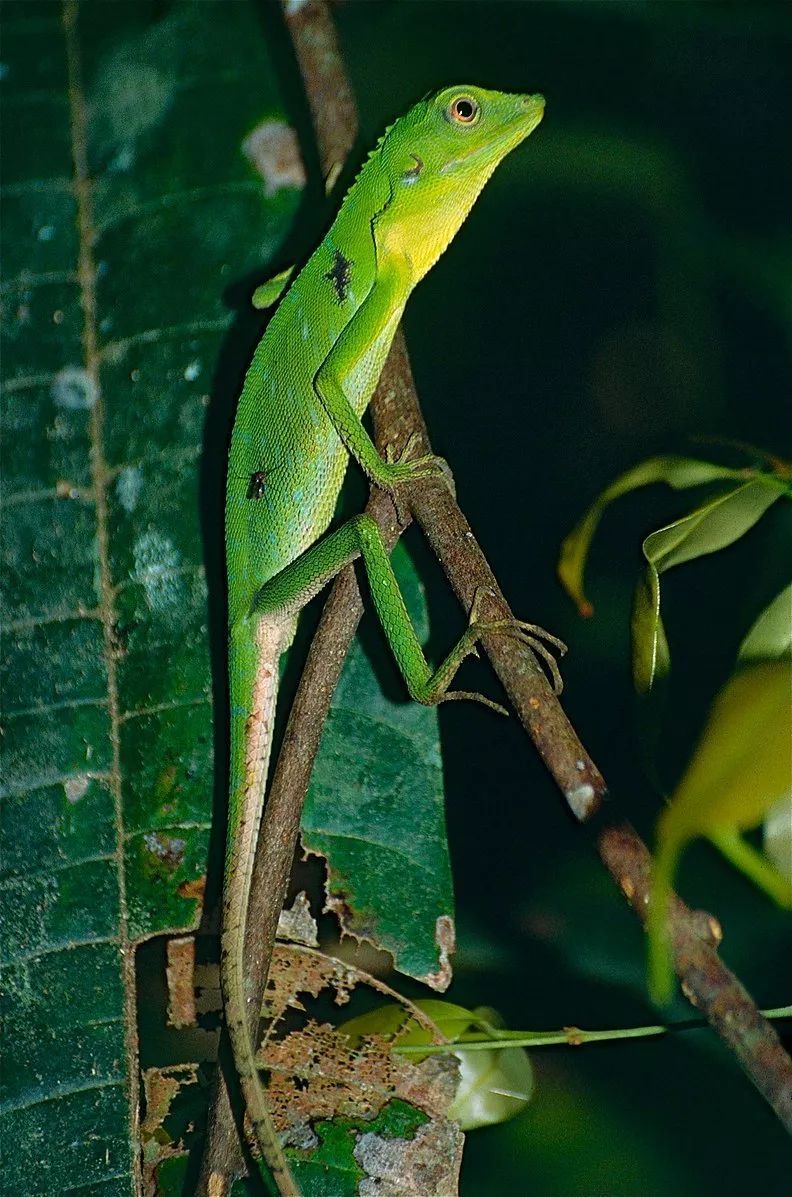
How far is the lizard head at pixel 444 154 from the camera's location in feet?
6.81

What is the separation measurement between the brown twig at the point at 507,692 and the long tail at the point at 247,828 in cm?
4

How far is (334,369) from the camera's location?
206cm

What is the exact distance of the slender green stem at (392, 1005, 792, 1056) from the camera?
1.54 m

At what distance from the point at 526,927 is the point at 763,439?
1.10 metres

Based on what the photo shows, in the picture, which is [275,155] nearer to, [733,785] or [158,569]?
[158,569]

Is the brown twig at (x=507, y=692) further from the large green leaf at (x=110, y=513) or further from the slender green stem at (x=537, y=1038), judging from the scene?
the slender green stem at (x=537, y=1038)

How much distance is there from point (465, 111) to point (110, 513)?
1076mm

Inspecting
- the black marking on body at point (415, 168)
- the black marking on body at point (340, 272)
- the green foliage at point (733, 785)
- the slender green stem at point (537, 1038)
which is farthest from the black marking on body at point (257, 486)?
the green foliage at point (733, 785)

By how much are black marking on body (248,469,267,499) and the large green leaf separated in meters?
0.16

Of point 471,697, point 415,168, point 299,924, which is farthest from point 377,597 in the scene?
point 415,168

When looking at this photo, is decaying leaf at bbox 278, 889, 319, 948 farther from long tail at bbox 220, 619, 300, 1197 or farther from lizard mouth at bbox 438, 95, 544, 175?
lizard mouth at bbox 438, 95, 544, 175

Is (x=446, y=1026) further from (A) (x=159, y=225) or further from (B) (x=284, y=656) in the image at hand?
(A) (x=159, y=225)

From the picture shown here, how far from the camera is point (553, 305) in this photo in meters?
2.47

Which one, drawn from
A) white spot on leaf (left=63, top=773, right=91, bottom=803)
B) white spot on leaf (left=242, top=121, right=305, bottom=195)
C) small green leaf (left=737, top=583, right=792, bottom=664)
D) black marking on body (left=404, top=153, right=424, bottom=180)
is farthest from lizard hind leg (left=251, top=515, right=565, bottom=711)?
white spot on leaf (left=242, top=121, right=305, bottom=195)
